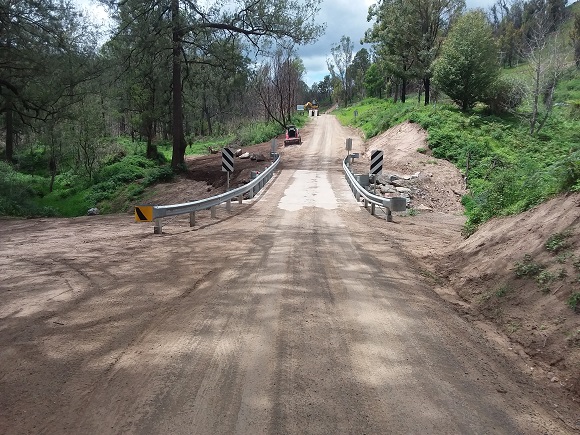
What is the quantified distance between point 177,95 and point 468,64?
2162 cm

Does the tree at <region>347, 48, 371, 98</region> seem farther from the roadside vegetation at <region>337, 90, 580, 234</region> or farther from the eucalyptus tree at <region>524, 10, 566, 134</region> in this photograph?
the eucalyptus tree at <region>524, 10, 566, 134</region>

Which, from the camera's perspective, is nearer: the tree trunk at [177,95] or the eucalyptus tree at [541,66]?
the tree trunk at [177,95]

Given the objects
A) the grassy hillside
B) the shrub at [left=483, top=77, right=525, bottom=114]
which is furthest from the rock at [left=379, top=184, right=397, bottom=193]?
the shrub at [left=483, top=77, right=525, bottom=114]

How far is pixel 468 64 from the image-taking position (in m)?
32.8

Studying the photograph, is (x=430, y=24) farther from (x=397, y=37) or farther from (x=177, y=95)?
(x=177, y=95)

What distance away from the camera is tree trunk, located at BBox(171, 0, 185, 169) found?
2355 cm

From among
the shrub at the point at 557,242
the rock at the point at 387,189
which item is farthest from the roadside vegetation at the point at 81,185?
the shrub at the point at 557,242

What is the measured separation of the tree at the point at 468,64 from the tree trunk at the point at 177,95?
20477 mm

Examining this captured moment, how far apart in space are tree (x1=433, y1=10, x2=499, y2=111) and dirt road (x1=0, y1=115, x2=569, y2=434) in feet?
97.0

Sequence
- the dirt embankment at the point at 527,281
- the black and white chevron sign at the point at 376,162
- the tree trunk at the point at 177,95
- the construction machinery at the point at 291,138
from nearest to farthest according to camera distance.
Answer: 1. the dirt embankment at the point at 527,281
2. the black and white chevron sign at the point at 376,162
3. the tree trunk at the point at 177,95
4. the construction machinery at the point at 291,138

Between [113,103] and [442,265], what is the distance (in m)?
39.4

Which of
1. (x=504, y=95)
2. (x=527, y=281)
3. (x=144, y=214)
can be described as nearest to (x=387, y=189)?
(x=144, y=214)

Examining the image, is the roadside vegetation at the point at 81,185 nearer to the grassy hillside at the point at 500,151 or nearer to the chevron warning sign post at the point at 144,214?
the chevron warning sign post at the point at 144,214

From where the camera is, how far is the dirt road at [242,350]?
11.2ft
